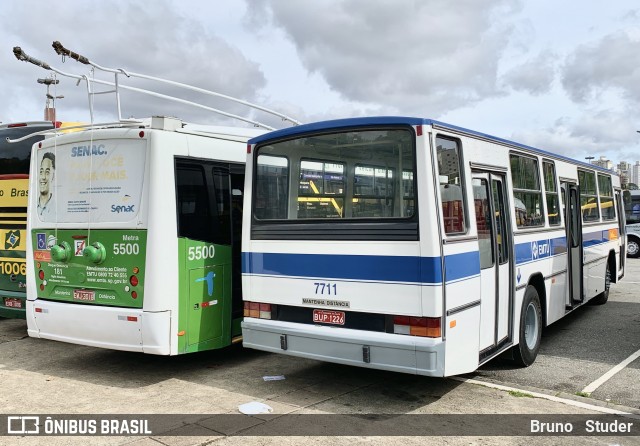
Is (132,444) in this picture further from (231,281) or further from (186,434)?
(231,281)

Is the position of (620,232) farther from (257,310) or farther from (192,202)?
(192,202)

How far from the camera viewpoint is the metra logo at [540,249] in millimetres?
7505

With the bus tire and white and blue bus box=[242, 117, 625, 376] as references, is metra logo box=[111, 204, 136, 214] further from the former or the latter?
the bus tire

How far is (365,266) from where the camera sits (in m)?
5.74

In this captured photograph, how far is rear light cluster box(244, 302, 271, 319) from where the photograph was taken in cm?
647

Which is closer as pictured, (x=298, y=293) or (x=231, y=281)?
(x=298, y=293)

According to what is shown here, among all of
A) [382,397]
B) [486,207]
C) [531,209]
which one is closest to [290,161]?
[486,207]

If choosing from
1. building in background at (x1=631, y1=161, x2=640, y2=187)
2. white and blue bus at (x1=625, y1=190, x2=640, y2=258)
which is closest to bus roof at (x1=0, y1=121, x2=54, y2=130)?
white and blue bus at (x1=625, y1=190, x2=640, y2=258)

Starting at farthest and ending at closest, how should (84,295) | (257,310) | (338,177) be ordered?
→ (84,295) < (257,310) < (338,177)

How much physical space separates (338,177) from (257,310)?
67.6 inches

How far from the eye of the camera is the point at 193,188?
6852 mm

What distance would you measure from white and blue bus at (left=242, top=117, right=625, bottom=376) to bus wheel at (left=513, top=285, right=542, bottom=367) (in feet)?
0.08

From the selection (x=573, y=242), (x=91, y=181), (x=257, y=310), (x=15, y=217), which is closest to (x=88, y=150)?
(x=91, y=181)

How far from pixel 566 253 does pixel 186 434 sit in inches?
247
